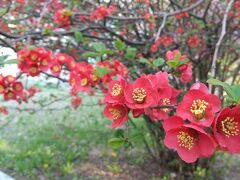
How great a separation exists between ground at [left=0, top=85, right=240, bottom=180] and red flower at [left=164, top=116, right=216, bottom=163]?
69.9 inches

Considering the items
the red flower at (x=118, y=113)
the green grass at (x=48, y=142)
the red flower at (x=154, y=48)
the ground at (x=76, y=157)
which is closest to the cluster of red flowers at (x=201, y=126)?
the red flower at (x=118, y=113)

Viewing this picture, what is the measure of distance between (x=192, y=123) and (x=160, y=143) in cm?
217

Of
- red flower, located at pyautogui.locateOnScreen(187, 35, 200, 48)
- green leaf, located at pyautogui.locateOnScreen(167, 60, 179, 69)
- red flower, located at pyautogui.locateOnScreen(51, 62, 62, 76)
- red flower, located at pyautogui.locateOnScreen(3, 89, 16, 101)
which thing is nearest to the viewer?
green leaf, located at pyautogui.locateOnScreen(167, 60, 179, 69)

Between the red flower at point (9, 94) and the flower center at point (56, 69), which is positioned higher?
the flower center at point (56, 69)

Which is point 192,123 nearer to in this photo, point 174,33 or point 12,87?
point 12,87

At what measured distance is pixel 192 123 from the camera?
28.9 inches

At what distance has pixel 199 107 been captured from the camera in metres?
0.76

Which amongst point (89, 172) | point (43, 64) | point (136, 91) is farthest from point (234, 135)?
point (89, 172)

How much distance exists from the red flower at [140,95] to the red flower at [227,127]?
0.50ft

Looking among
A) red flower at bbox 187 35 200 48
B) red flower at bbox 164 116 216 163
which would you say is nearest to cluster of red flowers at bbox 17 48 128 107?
red flower at bbox 164 116 216 163

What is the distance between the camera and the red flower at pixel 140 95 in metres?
0.83

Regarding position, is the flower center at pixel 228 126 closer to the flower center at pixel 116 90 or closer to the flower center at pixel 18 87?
the flower center at pixel 116 90

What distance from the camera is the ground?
3.00 metres

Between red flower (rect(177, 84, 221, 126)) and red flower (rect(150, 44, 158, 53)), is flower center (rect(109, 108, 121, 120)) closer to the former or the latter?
red flower (rect(177, 84, 221, 126))
